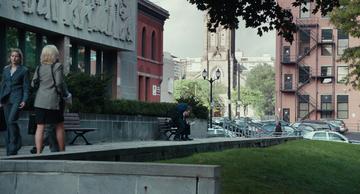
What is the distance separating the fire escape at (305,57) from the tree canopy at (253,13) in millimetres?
73039

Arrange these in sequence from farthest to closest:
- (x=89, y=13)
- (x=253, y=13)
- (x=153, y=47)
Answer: (x=153, y=47) < (x=89, y=13) < (x=253, y=13)

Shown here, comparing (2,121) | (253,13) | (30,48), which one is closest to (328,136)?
(30,48)

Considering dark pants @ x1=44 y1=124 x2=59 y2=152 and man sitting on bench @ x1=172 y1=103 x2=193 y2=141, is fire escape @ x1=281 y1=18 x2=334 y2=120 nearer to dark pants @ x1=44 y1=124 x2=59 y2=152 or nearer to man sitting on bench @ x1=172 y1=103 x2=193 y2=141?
man sitting on bench @ x1=172 y1=103 x2=193 y2=141

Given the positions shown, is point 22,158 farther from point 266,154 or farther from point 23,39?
point 23,39

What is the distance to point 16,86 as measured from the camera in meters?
10.8

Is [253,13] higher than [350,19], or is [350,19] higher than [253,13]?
[350,19]

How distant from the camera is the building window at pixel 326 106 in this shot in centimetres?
8625

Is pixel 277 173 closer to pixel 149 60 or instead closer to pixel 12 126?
pixel 12 126

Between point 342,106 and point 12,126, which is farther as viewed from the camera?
point 342,106

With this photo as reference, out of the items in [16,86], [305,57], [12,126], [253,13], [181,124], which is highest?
[305,57]

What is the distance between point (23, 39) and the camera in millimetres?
29641

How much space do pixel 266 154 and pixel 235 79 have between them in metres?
150

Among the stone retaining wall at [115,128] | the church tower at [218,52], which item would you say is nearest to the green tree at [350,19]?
the stone retaining wall at [115,128]

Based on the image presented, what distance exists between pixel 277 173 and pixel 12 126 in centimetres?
450
